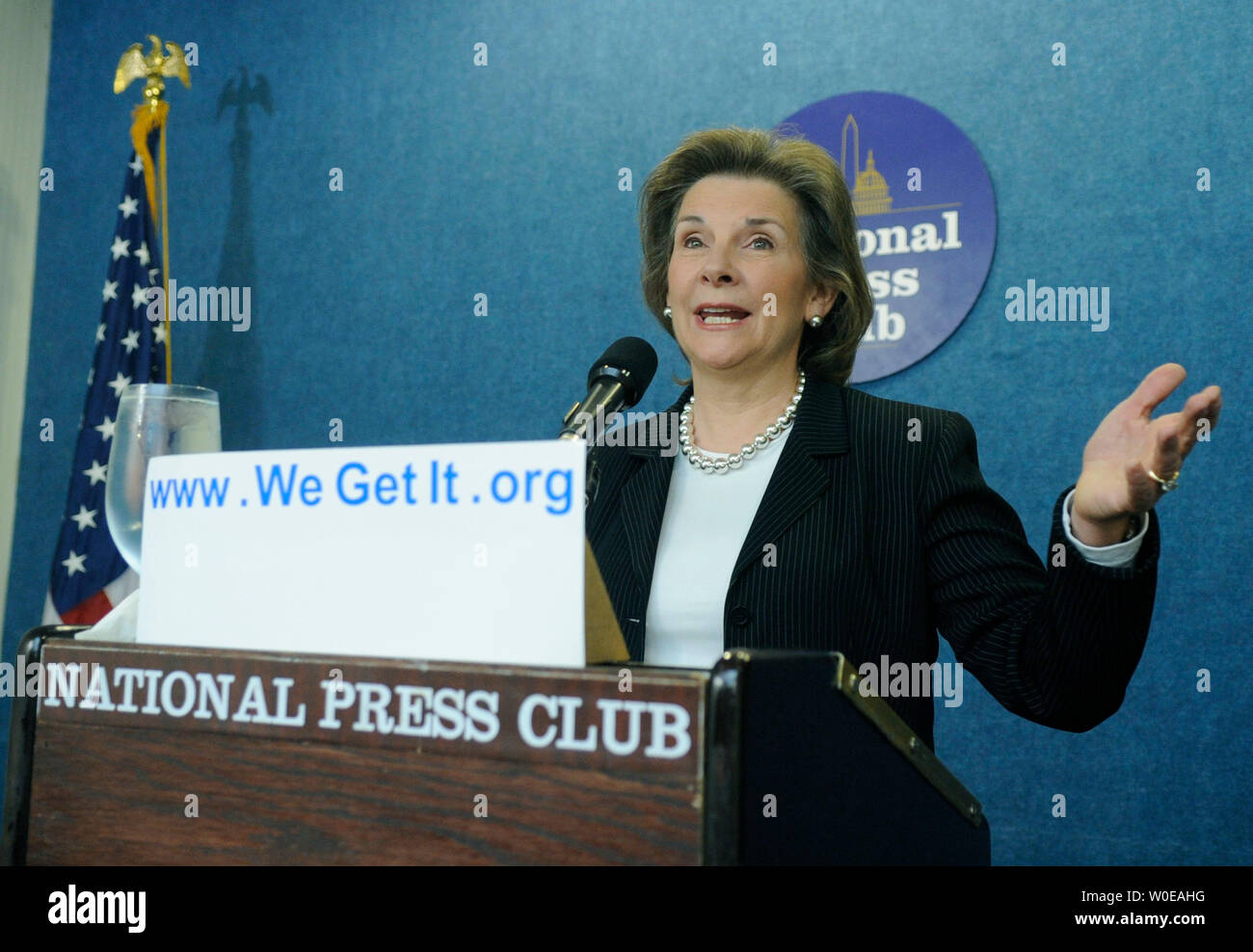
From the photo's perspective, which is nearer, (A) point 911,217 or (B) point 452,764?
(B) point 452,764

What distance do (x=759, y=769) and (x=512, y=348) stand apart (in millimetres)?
2942

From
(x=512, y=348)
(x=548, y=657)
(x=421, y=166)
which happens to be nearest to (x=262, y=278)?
(x=421, y=166)

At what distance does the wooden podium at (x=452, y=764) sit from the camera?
67cm

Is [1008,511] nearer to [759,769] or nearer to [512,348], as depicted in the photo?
A: [759,769]

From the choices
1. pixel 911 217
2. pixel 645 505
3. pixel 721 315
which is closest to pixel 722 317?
pixel 721 315

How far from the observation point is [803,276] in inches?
70.1

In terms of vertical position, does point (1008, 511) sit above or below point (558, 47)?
below

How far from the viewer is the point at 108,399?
3.72 meters

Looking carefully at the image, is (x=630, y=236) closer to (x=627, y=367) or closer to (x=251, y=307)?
(x=251, y=307)

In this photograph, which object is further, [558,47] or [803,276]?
[558,47]

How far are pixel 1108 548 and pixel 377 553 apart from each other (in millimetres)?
655

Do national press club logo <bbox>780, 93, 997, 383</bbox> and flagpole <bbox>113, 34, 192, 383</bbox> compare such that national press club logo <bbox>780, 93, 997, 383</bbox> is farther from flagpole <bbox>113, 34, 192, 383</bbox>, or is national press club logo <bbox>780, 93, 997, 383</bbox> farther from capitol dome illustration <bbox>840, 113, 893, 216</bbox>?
flagpole <bbox>113, 34, 192, 383</bbox>

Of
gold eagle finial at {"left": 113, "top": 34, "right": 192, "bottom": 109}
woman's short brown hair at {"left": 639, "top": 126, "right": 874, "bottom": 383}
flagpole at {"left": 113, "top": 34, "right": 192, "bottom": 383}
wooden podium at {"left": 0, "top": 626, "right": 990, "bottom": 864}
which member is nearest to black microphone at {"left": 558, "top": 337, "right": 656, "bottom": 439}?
wooden podium at {"left": 0, "top": 626, "right": 990, "bottom": 864}

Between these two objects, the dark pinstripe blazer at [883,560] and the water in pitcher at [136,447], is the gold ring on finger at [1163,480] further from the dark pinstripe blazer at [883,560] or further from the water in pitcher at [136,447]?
the water in pitcher at [136,447]
